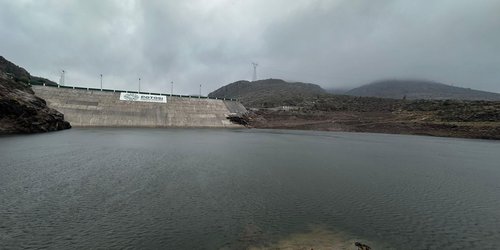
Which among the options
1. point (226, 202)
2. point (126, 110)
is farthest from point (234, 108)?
point (226, 202)

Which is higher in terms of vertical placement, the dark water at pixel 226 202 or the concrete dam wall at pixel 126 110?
the concrete dam wall at pixel 126 110

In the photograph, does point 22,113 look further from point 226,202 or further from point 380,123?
point 380,123

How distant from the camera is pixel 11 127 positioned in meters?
47.0

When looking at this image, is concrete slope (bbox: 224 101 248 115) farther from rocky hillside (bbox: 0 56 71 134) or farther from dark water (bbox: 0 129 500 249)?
dark water (bbox: 0 129 500 249)

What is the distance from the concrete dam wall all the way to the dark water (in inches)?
1833

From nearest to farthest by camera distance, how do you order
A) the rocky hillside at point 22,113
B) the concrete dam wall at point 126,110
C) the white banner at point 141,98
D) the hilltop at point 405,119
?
the rocky hillside at point 22,113, the concrete dam wall at point 126,110, the hilltop at point 405,119, the white banner at point 141,98

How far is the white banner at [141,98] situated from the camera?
280ft

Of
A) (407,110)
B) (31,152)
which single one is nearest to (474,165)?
(31,152)

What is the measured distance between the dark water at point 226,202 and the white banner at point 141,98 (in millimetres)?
56351

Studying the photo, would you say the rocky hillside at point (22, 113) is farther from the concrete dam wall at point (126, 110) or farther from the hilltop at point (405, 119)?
A: the hilltop at point (405, 119)

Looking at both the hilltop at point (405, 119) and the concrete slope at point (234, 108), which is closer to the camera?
the hilltop at point (405, 119)

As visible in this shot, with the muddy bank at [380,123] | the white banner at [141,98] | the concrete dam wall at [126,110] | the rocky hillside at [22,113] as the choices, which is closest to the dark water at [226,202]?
the rocky hillside at [22,113]

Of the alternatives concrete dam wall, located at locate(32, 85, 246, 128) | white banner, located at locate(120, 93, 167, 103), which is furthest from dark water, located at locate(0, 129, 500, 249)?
white banner, located at locate(120, 93, 167, 103)

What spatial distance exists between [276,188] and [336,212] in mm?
5132
